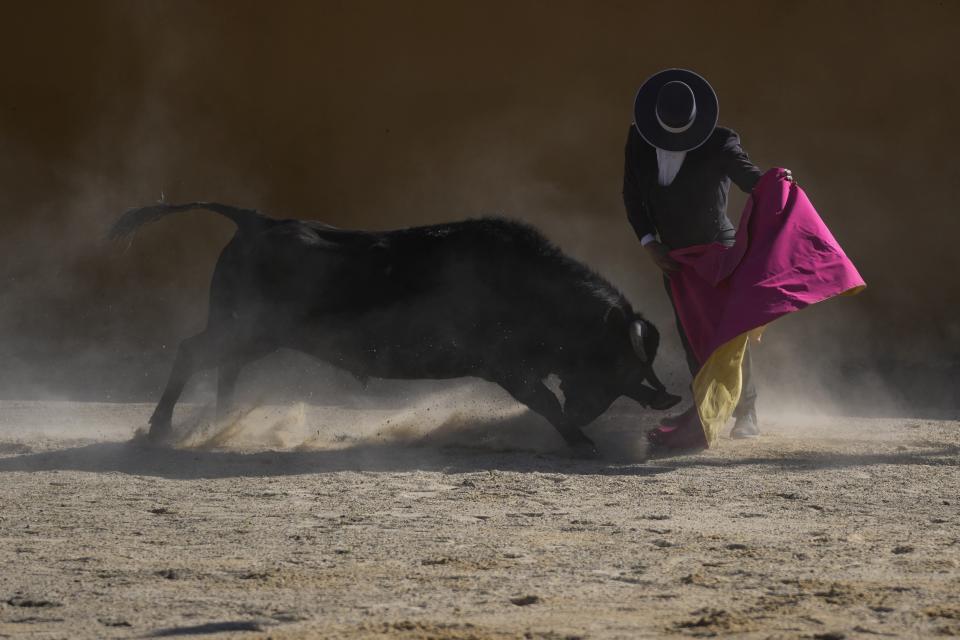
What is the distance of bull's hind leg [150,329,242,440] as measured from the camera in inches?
300

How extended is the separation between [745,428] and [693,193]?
56.7 inches

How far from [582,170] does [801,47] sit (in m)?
2.01

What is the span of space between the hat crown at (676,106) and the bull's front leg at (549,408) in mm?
1582

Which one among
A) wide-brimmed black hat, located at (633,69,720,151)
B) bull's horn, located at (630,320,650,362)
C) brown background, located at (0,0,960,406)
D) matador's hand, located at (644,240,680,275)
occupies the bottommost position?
bull's horn, located at (630,320,650,362)

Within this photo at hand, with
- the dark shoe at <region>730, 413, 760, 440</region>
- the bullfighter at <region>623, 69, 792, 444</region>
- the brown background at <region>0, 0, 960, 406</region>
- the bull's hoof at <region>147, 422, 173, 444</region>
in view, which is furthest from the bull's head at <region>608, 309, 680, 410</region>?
the brown background at <region>0, 0, 960, 406</region>

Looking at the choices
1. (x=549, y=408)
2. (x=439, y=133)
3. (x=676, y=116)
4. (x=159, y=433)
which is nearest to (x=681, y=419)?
(x=549, y=408)

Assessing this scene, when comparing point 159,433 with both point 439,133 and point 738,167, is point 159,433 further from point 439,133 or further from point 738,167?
point 439,133

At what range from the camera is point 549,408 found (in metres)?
7.30

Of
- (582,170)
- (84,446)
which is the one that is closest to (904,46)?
(582,170)

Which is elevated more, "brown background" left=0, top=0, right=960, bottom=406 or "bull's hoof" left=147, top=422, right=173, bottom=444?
"brown background" left=0, top=0, right=960, bottom=406

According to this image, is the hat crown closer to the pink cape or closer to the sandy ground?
the pink cape

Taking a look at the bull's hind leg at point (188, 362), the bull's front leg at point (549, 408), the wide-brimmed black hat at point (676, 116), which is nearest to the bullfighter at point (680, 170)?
the wide-brimmed black hat at point (676, 116)

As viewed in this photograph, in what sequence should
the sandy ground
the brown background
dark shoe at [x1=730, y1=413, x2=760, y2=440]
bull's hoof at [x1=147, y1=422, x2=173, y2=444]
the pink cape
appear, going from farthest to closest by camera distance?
1. the brown background
2. dark shoe at [x1=730, y1=413, x2=760, y2=440]
3. bull's hoof at [x1=147, y1=422, x2=173, y2=444]
4. the pink cape
5. the sandy ground

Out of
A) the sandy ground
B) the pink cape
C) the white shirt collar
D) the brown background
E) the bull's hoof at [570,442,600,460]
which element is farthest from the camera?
the brown background
